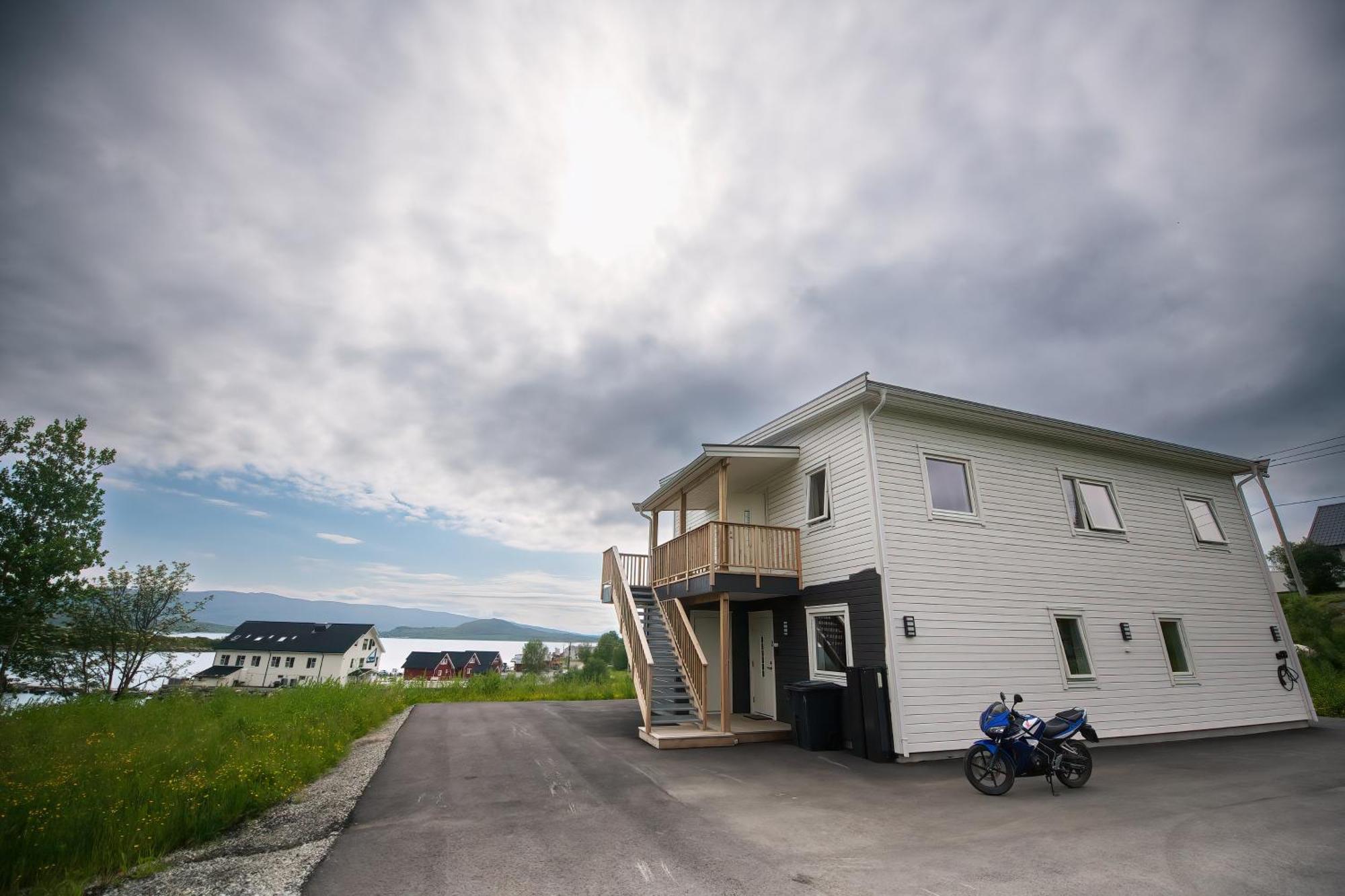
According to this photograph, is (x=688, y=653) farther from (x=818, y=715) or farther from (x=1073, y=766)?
(x=1073, y=766)

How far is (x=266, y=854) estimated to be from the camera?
4137mm

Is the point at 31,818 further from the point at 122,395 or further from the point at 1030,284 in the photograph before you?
the point at 1030,284

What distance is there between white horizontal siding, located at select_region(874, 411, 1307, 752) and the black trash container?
4.36ft

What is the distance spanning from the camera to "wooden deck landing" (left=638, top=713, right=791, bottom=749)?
935 centimetres

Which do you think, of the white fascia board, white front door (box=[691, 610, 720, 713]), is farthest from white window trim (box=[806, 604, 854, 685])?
the white fascia board

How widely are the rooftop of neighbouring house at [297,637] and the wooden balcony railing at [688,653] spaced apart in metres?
45.5

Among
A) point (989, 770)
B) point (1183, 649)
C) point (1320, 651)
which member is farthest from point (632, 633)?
point (1320, 651)

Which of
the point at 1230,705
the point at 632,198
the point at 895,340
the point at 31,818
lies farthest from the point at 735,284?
the point at 1230,705

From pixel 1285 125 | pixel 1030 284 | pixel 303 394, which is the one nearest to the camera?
pixel 1285 125

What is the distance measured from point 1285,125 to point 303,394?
74.7ft

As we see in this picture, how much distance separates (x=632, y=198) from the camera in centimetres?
1155

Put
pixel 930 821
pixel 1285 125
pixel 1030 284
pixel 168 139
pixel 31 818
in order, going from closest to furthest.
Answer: pixel 31 818 → pixel 930 821 → pixel 168 139 → pixel 1285 125 → pixel 1030 284

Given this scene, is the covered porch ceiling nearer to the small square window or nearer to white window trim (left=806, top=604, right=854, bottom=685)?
the small square window

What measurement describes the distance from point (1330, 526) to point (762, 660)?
164ft
